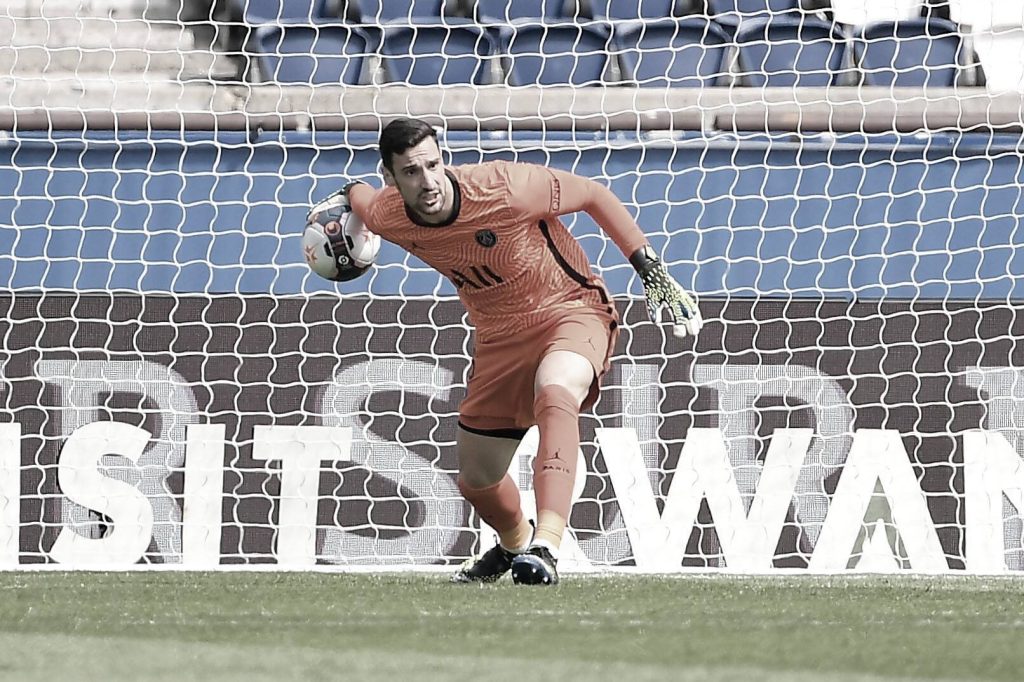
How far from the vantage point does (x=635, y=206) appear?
5.74 m

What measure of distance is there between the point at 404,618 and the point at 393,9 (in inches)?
190

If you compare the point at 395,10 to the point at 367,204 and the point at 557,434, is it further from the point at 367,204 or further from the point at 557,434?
the point at 557,434

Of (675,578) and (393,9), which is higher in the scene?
(393,9)

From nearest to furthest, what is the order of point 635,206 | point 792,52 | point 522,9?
point 635,206
point 792,52
point 522,9

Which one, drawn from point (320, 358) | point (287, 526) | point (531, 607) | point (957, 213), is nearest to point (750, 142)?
point (957, 213)

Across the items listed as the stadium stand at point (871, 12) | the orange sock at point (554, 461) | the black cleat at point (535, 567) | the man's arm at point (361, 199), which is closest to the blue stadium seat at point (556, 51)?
the stadium stand at point (871, 12)

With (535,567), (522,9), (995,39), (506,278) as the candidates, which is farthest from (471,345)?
(995,39)

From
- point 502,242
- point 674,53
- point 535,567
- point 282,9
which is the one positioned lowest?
point 535,567

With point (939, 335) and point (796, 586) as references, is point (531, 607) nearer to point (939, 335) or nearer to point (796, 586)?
point (796, 586)

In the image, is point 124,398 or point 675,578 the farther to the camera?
point 124,398

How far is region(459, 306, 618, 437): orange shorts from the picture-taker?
409 centimetres

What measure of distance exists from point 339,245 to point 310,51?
2874 millimetres

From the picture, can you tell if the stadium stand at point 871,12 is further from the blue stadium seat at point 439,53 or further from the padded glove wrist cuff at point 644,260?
the padded glove wrist cuff at point 644,260

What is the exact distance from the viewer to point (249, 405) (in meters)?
5.48
